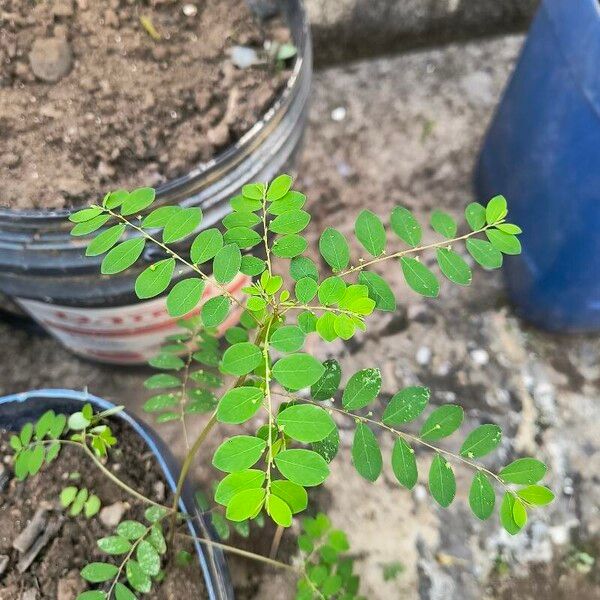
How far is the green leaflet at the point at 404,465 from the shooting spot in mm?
841

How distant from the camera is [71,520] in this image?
45.9 inches

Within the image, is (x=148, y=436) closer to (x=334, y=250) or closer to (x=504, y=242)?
(x=334, y=250)

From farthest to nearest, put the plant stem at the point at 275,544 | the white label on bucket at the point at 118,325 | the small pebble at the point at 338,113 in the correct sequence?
the small pebble at the point at 338,113 < the plant stem at the point at 275,544 < the white label on bucket at the point at 118,325

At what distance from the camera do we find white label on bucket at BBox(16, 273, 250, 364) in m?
1.33

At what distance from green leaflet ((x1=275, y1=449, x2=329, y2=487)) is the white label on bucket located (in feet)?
2.06

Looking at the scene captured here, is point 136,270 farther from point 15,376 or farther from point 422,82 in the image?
point 422,82

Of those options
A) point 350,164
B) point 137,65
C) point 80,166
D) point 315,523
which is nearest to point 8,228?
point 80,166

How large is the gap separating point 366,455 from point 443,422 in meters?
0.12

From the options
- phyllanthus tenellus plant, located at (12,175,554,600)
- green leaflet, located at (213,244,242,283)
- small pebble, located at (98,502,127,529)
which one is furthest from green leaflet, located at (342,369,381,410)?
small pebble, located at (98,502,127,529)

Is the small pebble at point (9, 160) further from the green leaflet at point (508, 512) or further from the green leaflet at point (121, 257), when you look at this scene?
the green leaflet at point (508, 512)

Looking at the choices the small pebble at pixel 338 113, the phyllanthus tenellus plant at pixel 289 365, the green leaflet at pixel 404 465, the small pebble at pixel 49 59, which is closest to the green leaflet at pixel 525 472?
the phyllanthus tenellus plant at pixel 289 365

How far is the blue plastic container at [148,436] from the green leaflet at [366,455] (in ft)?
1.41

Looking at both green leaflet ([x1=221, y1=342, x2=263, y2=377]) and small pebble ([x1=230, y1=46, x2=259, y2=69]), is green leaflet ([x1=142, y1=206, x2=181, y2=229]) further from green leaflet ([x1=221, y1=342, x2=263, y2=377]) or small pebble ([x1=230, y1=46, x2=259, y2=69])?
Answer: small pebble ([x1=230, y1=46, x2=259, y2=69])

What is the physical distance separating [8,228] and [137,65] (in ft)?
1.44
